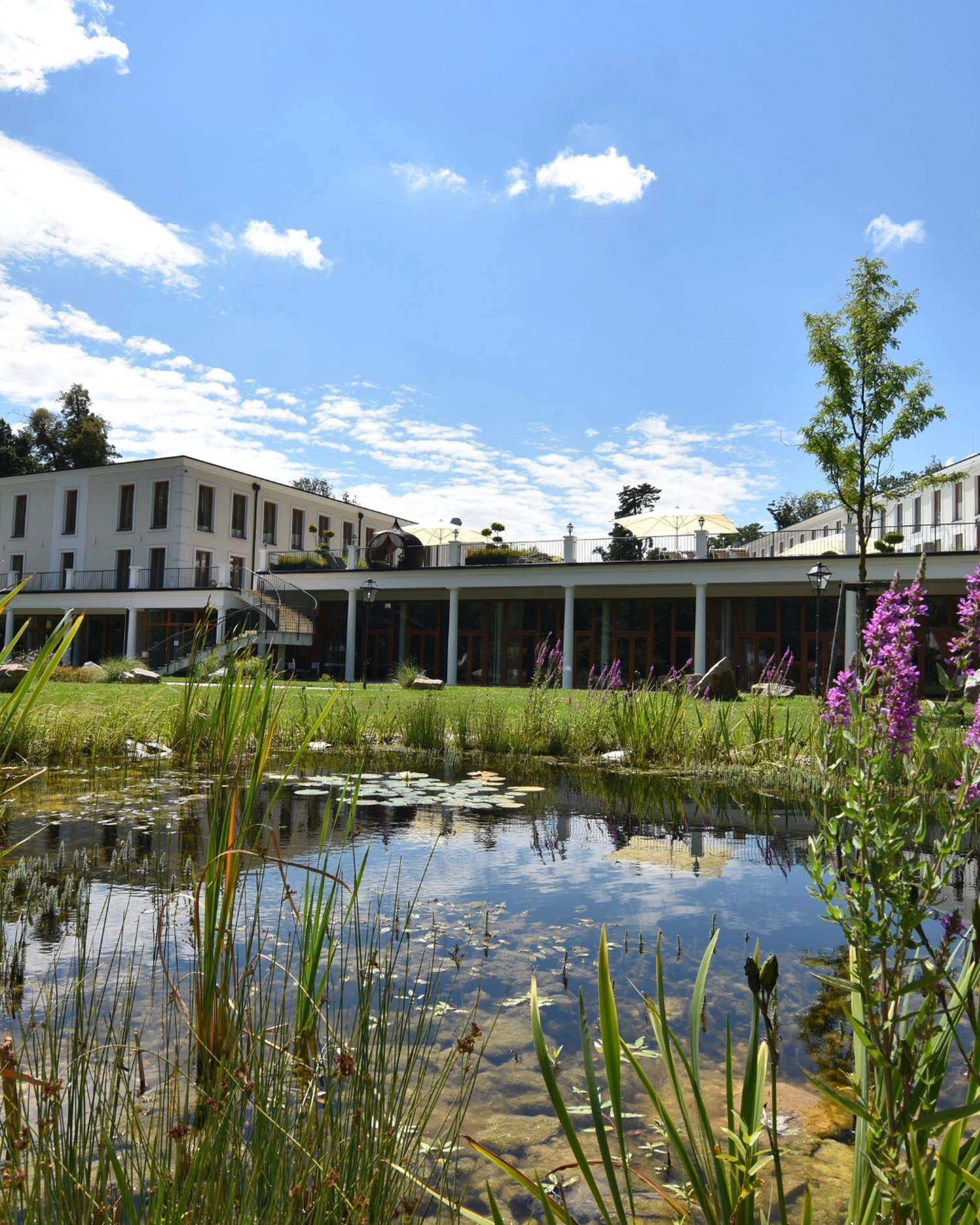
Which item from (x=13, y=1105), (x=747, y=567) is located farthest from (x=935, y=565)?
(x=13, y=1105)

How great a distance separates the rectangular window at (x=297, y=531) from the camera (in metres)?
40.2

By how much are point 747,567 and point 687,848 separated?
1873 centimetres

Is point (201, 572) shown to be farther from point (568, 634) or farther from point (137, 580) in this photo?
point (568, 634)

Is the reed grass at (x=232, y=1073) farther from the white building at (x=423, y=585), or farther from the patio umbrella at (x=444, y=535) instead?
the patio umbrella at (x=444, y=535)

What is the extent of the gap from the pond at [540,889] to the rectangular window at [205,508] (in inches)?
1069

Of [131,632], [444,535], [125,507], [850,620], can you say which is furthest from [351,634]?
[850,620]

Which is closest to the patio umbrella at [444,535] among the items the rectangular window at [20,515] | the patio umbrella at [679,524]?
the patio umbrella at [679,524]

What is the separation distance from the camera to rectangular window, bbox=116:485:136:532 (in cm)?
3603

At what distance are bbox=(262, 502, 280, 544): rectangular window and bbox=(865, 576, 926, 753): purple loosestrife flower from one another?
1508 inches

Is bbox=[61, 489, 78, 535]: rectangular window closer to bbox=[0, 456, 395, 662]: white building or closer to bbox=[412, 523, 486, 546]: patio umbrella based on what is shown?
bbox=[0, 456, 395, 662]: white building

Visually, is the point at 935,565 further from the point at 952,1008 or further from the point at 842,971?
the point at 952,1008

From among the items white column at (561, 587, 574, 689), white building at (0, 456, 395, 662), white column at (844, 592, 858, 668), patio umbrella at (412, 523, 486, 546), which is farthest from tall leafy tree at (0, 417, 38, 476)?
white column at (844, 592, 858, 668)

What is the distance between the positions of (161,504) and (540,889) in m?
33.2

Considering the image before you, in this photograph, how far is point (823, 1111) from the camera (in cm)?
291
